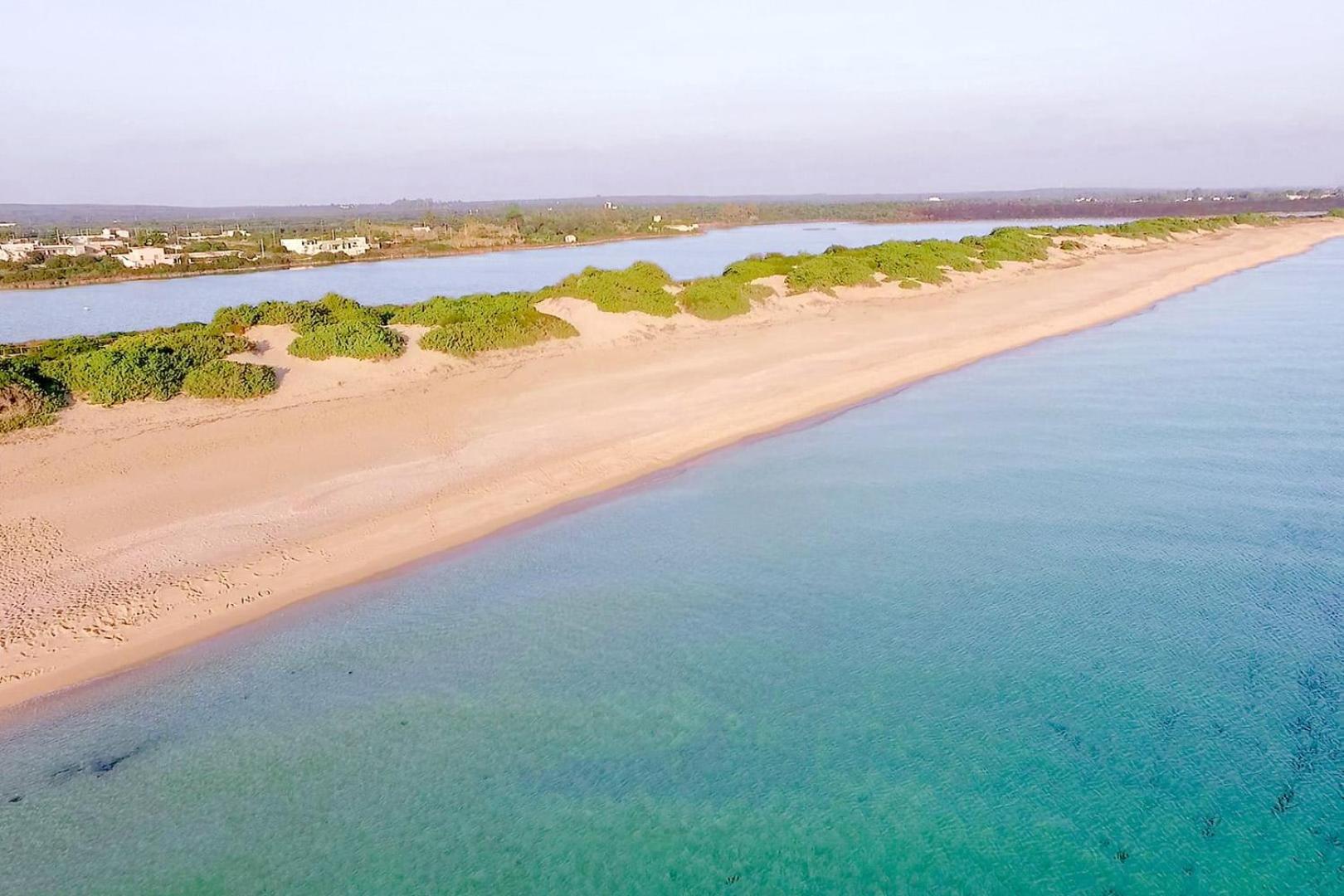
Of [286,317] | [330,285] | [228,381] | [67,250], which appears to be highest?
[67,250]

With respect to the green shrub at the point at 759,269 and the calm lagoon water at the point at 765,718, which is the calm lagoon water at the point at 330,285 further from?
the calm lagoon water at the point at 765,718

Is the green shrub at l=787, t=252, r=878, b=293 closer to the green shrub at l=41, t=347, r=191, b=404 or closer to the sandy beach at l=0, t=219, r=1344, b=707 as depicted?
the sandy beach at l=0, t=219, r=1344, b=707

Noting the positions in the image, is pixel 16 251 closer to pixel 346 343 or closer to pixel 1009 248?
pixel 346 343

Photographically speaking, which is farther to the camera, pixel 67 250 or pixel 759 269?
pixel 67 250

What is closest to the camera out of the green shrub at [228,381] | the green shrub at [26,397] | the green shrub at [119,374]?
the green shrub at [26,397]

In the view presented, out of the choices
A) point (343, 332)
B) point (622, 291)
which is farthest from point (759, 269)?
point (343, 332)

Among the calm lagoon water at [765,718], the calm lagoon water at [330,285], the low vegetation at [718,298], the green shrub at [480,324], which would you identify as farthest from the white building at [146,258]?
the calm lagoon water at [765,718]
